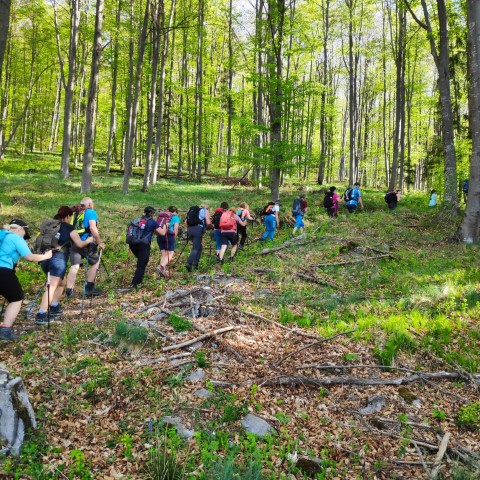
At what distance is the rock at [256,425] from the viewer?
421 centimetres

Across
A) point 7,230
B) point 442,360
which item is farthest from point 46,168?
point 442,360

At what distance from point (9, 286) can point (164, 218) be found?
14.9 ft

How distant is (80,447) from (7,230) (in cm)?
344

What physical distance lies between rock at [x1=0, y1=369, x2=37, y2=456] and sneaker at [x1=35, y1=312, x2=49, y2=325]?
8.59ft

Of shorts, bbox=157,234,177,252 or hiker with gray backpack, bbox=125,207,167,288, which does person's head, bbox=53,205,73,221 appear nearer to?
hiker with gray backpack, bbox=125,207,167,288

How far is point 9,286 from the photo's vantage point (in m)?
5.42

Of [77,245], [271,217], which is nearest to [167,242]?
[77,245]

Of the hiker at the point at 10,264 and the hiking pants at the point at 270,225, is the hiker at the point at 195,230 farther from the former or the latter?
the hiker at the point at 10,264

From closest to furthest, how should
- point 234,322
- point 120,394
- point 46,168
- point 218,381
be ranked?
point 120,394
point 218,381
point 234,322
point 46,168

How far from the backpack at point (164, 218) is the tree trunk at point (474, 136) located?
8.60m

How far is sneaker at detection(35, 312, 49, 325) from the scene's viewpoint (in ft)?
21.0

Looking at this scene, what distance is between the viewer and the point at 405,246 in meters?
11.3

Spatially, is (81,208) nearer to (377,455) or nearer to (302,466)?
(302,466)

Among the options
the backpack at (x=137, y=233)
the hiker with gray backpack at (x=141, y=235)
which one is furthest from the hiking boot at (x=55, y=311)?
the backpack at (x=137, y=233)
